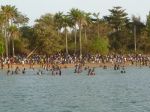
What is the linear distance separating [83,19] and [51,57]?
1977 centimetres

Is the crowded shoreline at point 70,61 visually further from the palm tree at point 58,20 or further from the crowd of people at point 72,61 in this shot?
the palm tree at point 58,20

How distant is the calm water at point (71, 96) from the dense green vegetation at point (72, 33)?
136 feet

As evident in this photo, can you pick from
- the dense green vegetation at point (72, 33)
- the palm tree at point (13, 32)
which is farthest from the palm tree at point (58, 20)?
the palm tree at point (13, 32)

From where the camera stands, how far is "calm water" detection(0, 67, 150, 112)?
51194 mm

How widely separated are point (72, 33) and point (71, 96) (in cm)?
9592

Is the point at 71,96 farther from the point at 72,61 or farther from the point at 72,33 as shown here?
the point at 72,33

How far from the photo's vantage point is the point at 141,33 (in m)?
153

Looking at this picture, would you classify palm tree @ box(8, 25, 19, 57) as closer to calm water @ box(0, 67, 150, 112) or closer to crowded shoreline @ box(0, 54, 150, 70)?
crowded shoreline @ box(0, 54, 150, 70)

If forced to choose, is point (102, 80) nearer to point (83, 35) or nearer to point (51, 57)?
point (51, 57)

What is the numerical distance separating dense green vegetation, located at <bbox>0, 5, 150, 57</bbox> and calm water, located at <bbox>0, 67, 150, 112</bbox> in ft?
136

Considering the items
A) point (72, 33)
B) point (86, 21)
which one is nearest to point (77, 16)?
point (86, 21)

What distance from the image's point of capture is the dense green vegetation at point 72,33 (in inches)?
5231

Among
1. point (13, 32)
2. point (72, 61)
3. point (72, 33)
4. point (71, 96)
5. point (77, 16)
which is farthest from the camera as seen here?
point (72, 33)

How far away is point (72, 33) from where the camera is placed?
15800cm
